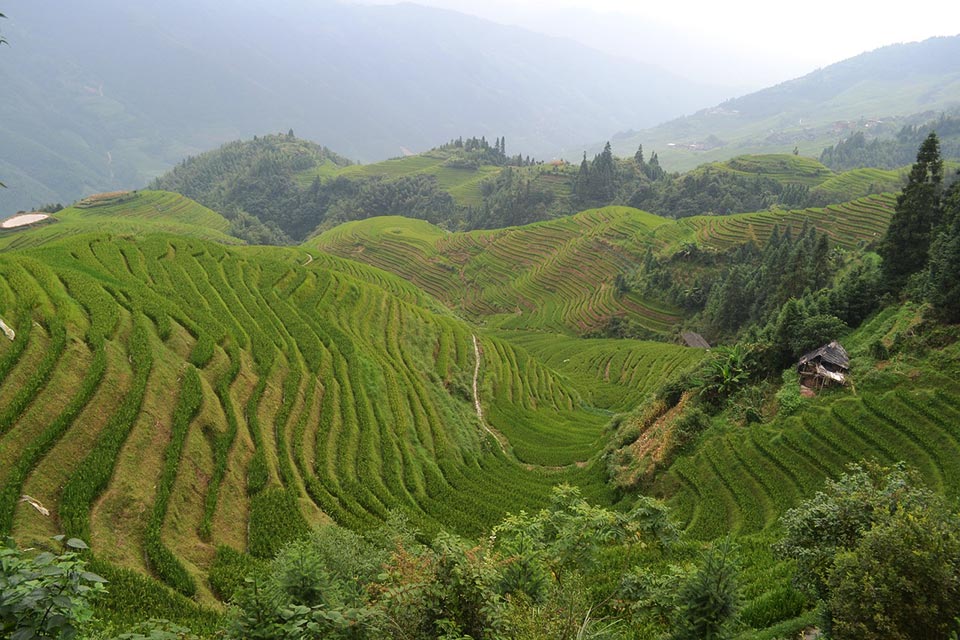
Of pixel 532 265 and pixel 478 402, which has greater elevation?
pixel 532 265

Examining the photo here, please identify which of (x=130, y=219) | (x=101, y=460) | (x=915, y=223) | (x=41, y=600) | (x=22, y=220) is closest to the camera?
(x=41, y=600)

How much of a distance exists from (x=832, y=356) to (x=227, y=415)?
1036 inches

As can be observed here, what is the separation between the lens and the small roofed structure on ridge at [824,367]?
70.2 feet

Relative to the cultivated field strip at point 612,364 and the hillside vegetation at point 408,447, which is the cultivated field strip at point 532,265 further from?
the hillside vegetation at point 408,447

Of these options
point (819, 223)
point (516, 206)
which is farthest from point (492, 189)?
point (819, 223)

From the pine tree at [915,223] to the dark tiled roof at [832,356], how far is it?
28.6 ft

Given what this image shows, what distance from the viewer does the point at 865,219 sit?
74.7 metres

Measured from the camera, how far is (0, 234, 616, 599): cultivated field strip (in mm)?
14773

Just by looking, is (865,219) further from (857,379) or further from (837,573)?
(837,573)

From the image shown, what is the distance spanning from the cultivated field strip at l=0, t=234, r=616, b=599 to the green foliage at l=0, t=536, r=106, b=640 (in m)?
9.62

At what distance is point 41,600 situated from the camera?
474 centimetres

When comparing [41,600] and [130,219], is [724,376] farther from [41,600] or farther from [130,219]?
[130,219]

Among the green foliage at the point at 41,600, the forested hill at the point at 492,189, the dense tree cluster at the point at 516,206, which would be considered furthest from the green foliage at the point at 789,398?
the dense tree cluster at the point at 516,206

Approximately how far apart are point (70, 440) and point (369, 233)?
347ft
